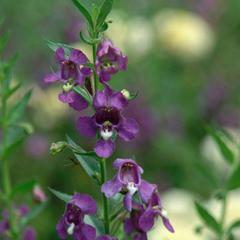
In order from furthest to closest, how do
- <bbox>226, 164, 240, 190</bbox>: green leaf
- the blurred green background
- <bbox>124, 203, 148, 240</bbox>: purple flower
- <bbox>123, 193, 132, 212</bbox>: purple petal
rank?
the blurred green background → <bbox>226, 164, 240, 190</bbox>: green leaf → <bbox>124, 203, 148, 240</bbox>: purple flower → <bbox>123, 193, 132, 212</bbox>: purple petal

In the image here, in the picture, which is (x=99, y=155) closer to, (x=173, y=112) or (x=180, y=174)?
(x=180, y=174)

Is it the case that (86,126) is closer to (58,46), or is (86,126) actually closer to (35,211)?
(58,46)

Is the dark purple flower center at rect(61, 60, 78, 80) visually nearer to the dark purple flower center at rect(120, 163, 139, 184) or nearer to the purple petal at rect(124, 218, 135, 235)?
the dark purple flower center at rect(120, 163, 139, 184)

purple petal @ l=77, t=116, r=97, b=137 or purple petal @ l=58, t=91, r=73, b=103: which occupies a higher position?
purple petal @ l=58, t=91, r=73, b=103

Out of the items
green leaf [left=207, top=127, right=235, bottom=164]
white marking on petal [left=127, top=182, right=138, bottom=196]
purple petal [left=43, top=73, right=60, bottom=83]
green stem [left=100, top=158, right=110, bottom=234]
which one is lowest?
green leaf [left=207, top=127, right=235, bottom=164]

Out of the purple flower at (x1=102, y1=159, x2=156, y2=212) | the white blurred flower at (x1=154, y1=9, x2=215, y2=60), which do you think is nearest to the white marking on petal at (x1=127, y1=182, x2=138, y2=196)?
the purple flower at (x1=102, y1=159, x2=156, y2=212)

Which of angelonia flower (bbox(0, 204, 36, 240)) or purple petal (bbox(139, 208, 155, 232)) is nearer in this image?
purple petal (bbox(139, 208, 155, 232))

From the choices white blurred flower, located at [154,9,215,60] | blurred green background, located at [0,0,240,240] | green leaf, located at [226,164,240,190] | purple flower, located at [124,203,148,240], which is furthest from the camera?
white blurred flower, located at [154,9,215,60]
